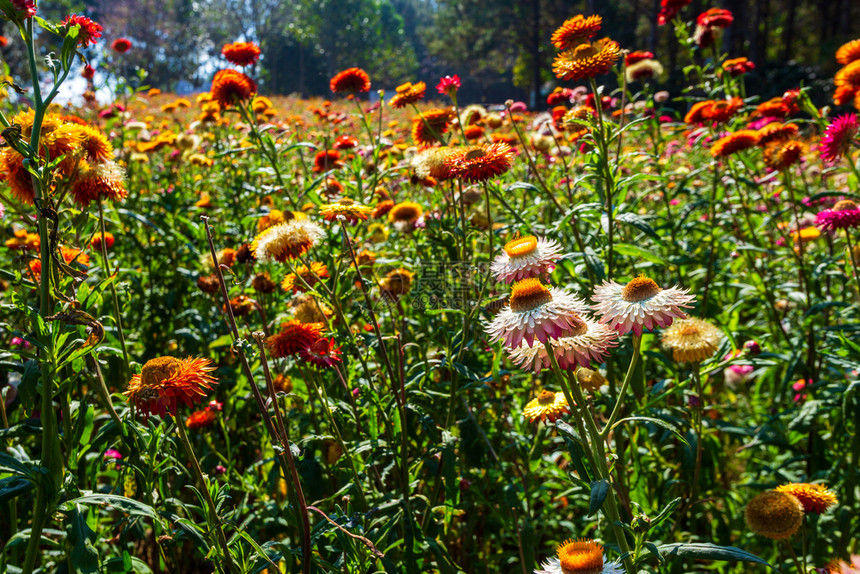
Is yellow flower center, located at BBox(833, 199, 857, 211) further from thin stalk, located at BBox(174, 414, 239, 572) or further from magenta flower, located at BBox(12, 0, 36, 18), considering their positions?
magenta flower, located at BBox(12, 0, 36, 18)

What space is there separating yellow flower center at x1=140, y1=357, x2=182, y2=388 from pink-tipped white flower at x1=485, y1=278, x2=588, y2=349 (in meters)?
0.73

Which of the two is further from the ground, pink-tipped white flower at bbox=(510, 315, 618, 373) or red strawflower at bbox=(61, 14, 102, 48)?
red strawflower at bbox=(61, 14, 102, 48)

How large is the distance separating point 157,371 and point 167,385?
0.08m

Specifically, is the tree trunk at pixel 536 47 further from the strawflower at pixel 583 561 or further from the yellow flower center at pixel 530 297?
the strawflower at pixel 583 561

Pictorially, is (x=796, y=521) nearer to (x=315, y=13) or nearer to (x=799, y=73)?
(x=799, y=73)

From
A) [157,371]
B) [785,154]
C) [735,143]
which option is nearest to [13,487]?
[157,371]

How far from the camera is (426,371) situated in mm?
1929

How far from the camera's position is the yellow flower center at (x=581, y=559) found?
111 cm

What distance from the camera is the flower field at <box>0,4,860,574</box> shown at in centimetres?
132

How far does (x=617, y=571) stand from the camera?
1.13 metres

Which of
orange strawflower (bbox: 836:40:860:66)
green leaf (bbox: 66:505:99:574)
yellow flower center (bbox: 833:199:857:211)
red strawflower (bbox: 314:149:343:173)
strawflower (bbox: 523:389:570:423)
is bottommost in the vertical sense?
green leaf (bbox: 66:505:99:574)

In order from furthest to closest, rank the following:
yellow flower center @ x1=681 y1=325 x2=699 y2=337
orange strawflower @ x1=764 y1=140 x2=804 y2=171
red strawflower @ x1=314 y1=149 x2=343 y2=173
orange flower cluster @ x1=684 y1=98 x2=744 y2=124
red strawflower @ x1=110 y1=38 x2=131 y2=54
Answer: red strawflower @ x1=110 y1=38 x2=131 y2=54, red strawflower @ x1=314 y1=149 x2=343 y2=173, orange flower cluster @ x1=684 y1=98 x2=744 y2=124, orange strawflower @ x1=764 y1=140 x2=804 y2=171, yellow flower center @ x1=681 y1=325 x2=699 y2=337

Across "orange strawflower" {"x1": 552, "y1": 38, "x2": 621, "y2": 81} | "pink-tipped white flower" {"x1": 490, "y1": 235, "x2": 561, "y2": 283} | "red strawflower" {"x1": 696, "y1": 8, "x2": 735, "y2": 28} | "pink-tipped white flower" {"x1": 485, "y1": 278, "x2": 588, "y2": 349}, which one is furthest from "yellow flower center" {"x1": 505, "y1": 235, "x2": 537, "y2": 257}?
"red strawflower" {"x1": 696, "y1": 8, "x2": 735, "y2": 28}

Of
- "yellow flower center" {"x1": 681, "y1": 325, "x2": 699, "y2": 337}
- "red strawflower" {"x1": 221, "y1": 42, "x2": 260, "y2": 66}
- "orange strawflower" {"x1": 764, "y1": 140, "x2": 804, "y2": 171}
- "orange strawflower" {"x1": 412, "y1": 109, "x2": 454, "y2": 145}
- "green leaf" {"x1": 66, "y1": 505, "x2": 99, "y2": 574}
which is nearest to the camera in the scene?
"green leaf" {"x1": 66, "y1": 505, "x2": 99, "y2": 574}
